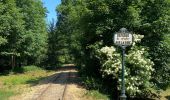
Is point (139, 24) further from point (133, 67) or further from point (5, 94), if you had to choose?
point (5, 94)

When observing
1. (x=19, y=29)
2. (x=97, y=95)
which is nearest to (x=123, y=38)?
(x=97, y=95)

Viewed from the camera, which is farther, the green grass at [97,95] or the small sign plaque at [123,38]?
the green grass at [97,95]

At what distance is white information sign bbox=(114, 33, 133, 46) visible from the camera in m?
13.6

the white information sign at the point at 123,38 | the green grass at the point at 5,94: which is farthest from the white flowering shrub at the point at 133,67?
the white information sign at the point at 123,38

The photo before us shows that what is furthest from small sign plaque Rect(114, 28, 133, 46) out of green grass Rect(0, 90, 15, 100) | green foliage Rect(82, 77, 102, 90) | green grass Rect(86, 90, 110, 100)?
green foliage Rect(82, 77, 102, 90)

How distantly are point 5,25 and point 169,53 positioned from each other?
23.9m

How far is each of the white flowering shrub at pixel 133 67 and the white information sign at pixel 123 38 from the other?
15.3 meters

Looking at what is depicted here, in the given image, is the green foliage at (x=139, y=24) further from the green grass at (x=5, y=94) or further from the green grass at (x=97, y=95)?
the green grass at (x=5, y=94)

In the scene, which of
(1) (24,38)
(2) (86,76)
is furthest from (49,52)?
(2) (86,76)

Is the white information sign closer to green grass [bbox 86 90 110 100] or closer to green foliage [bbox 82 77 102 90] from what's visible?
green grass [bbox 86 90 110 100]

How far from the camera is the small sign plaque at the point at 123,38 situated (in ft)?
44.5

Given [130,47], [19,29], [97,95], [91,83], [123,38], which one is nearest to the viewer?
[123,38]

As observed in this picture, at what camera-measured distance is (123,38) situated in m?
13.6

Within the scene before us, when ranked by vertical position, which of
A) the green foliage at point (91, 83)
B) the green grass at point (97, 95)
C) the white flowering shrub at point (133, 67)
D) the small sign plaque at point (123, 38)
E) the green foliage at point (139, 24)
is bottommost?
the green grass at point (97, 95)
